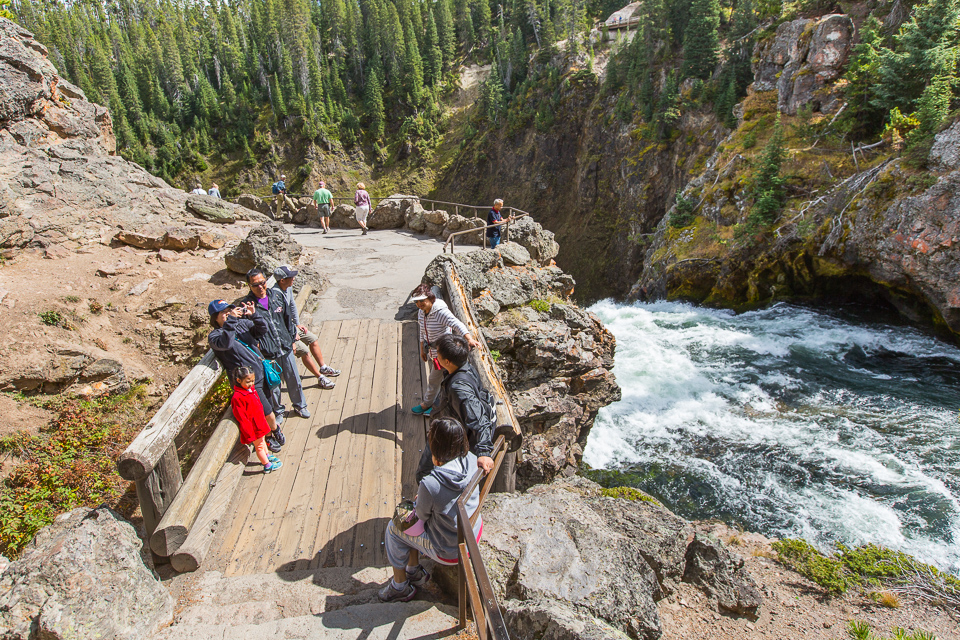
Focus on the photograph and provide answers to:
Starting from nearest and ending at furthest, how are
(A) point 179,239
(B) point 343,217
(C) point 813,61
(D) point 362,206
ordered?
1. (A) point 179,239
2. (D) point 362,206
3. (B) point 343,217
4. (C) point 813,61

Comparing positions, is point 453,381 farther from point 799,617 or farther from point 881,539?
point 881,539

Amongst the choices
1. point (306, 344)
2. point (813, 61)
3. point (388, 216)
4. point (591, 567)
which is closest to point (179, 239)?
point (306, 344)

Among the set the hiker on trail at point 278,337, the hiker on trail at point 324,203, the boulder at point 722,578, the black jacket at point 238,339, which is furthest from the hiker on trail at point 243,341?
the hiker on trail at point 324,203

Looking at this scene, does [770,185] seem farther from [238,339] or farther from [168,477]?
[168,477]

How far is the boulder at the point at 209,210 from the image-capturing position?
1432cm

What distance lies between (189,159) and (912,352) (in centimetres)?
7534

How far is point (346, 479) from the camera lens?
500cm

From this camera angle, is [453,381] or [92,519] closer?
[92,519]

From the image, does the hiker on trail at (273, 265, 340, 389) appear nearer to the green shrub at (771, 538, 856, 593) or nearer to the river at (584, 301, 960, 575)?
the river at (584, 301, 960, 575)

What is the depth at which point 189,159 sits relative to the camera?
6525 centimetres

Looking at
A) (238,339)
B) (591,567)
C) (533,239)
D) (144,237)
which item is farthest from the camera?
(533,239)

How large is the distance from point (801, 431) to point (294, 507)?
36.4 feet

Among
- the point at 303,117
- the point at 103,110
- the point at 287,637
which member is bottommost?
the point at 287,637

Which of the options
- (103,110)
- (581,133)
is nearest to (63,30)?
(581,133)
